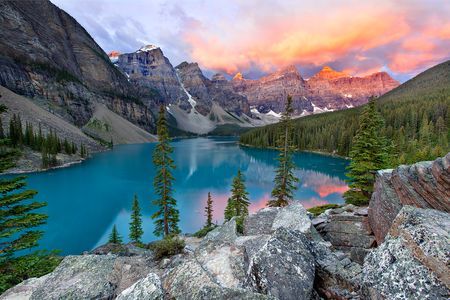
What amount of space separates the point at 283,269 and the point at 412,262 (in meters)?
2.30

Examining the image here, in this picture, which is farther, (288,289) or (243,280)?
(243,280)

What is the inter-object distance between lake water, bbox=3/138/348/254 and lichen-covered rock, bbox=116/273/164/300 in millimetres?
23477

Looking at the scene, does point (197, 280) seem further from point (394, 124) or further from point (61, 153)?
point (394, 124)

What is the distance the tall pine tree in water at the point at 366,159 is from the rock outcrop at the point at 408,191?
46.8ft

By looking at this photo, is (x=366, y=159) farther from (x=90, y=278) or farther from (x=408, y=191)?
(x=90, y=278)

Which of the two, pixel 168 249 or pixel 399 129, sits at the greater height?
pixel 399 129

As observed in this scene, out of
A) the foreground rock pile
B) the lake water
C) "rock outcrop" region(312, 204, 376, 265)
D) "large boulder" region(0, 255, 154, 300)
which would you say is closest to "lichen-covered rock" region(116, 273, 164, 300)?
the foreground rock pile

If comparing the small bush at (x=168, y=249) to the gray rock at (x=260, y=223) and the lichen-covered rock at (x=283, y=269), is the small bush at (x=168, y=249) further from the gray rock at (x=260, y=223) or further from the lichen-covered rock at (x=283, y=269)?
the lichen-covered rock at (x=283, y=269)

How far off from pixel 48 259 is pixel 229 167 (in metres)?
83.8

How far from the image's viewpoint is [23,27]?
19900 cm

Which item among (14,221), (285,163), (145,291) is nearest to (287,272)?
(145,291)

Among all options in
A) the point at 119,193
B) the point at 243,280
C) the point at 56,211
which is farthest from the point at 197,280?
the point at 119,193

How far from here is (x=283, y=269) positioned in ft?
16.7

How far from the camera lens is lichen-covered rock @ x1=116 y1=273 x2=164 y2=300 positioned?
492 centimetres
